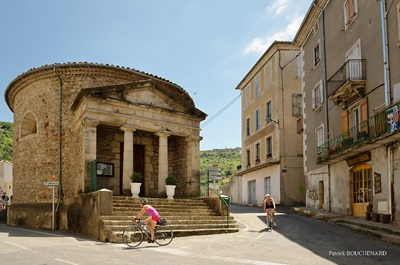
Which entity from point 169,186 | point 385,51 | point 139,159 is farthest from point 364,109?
point 139,159

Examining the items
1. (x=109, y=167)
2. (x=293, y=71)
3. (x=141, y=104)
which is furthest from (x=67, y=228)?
(x=293, y=71)

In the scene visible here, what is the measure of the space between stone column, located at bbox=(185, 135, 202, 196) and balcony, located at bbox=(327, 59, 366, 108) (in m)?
6.40

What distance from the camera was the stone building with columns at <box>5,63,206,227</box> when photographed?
56.4 ft

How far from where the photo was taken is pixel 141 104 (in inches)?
691

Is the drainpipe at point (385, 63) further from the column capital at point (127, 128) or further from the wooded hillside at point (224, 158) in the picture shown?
the wooded hillside at point (224, 158)

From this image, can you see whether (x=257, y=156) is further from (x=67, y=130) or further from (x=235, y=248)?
(x=235, y=248)

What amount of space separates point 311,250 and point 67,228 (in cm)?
1024

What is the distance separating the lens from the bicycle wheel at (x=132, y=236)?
38.4 feet

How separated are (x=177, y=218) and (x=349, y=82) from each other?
345 inches

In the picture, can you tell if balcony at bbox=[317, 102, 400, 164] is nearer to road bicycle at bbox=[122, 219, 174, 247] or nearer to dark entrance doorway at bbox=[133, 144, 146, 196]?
road bicycle at bbox=[122, 219, 174, 247]

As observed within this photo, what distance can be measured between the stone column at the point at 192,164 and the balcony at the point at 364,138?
5918mm

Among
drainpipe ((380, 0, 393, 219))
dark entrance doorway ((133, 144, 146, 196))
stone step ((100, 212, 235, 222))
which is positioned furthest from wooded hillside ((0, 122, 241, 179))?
drainpipe ((380, 0, 393, 219))

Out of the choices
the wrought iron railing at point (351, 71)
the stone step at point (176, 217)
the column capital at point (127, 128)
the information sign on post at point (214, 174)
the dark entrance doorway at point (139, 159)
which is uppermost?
the wrought iron railing at point (351, 71)
